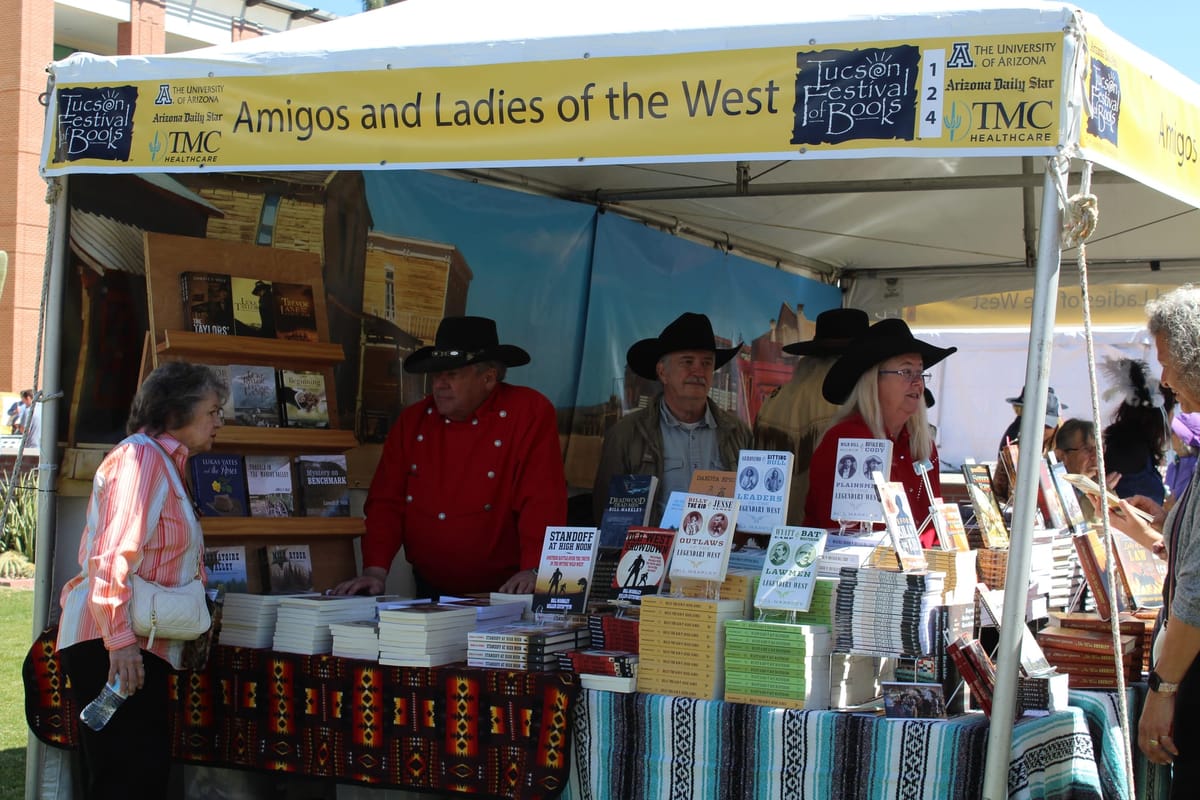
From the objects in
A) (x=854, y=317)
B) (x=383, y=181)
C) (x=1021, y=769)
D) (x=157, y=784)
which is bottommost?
(x=157, y=784)

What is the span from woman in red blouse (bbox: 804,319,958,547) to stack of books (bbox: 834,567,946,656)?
97cm

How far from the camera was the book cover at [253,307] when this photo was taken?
14.7 feet

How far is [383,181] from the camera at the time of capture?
5.29 meters

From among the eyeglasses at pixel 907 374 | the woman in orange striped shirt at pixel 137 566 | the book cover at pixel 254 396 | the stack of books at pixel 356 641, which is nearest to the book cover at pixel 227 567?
the book cover at pixel 254 396

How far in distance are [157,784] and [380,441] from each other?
202cm

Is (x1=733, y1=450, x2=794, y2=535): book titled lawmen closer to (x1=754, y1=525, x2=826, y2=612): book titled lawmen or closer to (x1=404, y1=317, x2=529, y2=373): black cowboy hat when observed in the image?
(x1=754, y1=525, x2=826, y2=612): book titled lawmen

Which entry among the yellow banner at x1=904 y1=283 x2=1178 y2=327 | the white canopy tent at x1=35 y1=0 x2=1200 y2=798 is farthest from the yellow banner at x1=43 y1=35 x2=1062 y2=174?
the yellow banner at x1=904 y1=283 x2=1178 y2=327

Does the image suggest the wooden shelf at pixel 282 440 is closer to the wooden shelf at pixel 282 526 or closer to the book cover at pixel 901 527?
the wooden shelf at pixel 282 526

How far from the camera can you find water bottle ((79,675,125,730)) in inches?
133

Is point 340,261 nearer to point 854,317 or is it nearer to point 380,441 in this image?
point 380,441

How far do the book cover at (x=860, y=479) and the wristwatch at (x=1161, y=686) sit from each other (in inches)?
34.5

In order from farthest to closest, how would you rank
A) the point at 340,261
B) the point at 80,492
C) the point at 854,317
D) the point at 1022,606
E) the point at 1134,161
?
the point at 854,317 → the point at 340,261 → the point at 80,492 → the point at 1134,161 → the point at 1022,606

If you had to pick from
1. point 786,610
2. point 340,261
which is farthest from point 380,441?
point 786,610

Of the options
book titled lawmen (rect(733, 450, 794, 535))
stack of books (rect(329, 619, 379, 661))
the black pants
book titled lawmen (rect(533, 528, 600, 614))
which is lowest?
the black pants
